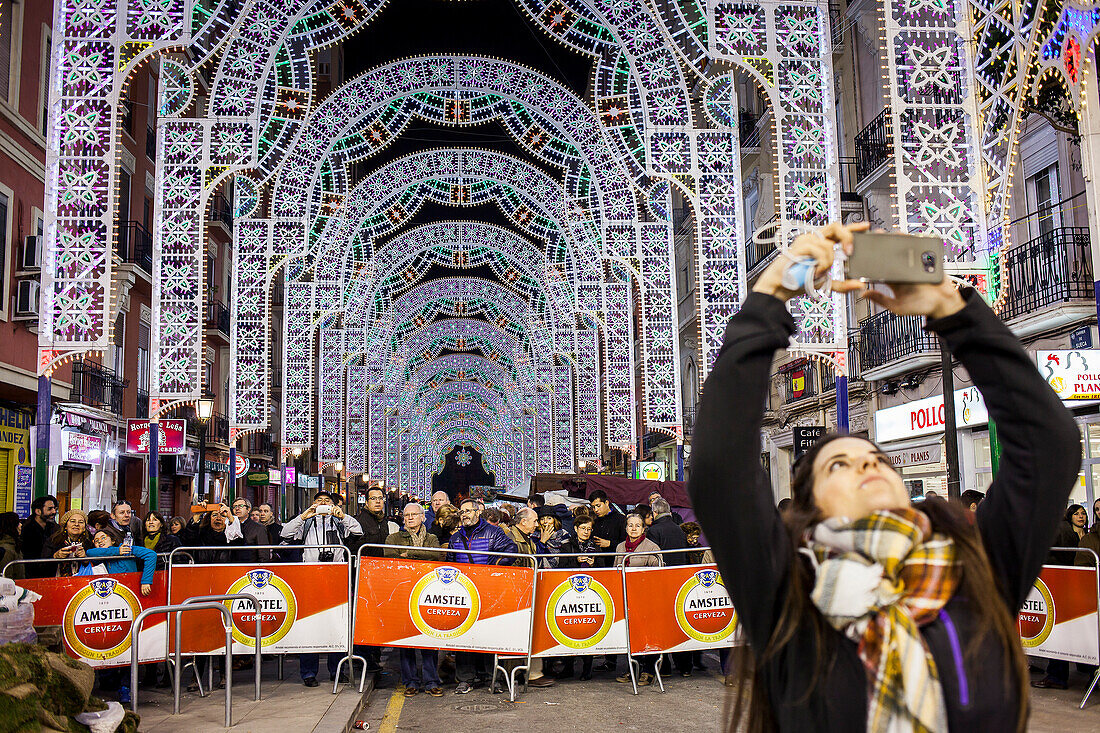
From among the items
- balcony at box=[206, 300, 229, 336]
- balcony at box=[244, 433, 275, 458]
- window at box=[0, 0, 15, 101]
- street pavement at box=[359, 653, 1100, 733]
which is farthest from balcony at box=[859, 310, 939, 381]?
balcony at box=[244, 433, 275, 458]

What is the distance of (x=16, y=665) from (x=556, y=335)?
116 ft

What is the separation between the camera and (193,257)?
62.0 feet

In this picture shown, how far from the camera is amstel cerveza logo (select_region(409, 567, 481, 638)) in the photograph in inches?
432

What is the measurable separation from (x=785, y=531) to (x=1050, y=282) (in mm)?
16835

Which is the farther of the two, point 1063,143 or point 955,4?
point 1063,143

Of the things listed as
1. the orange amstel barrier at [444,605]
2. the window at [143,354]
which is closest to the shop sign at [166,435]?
the window at [143,354]

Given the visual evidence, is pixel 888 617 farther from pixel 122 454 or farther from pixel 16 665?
pixel 122 454

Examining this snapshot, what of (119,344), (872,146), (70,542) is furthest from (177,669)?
(119,344)

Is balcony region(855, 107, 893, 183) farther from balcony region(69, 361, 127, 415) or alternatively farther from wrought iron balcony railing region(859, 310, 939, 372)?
balcony region(69, 361, 127, 415)

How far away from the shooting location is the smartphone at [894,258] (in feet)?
7.49

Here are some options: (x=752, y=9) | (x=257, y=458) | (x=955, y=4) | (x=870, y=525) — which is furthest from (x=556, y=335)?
(x=870, y=525)

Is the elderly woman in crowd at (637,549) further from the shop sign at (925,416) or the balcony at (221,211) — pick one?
the balcony at (221,211)

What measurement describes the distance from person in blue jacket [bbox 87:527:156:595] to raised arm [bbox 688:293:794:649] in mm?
9470

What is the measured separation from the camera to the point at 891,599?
2264mm
